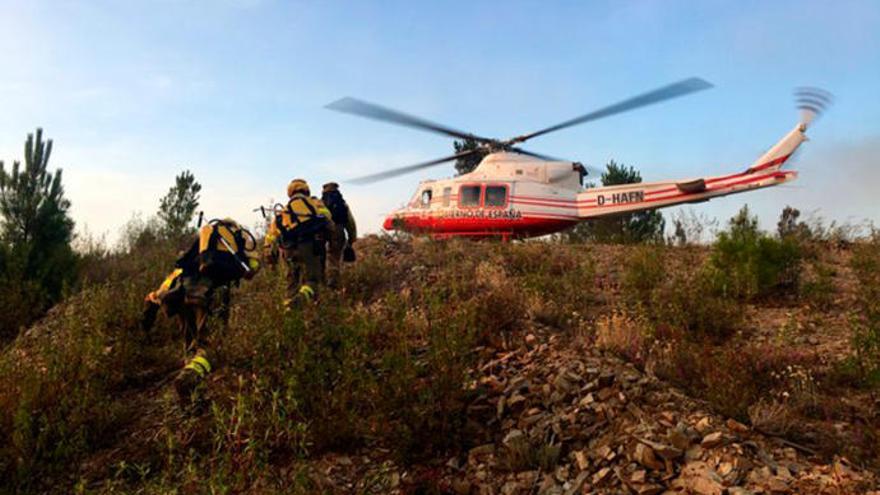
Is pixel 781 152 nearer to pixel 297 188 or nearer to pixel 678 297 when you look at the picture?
pixel 678 297

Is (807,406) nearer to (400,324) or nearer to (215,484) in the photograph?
(400,324)

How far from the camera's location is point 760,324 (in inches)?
302

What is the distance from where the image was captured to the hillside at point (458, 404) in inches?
174

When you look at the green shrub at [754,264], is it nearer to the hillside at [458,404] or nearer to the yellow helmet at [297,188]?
the hillside at [458,404]

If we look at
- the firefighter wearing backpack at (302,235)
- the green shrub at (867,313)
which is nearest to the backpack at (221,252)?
the firefighter wearing backpack at (302,235)

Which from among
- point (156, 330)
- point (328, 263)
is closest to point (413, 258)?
Result: point (328, 263)

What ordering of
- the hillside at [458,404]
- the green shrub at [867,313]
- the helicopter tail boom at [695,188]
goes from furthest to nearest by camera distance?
the helicopter tail boom at [695,188] < the green shrub at [867,313] < the hillside at [458,404]

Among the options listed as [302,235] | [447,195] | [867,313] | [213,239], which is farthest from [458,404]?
[447,195]

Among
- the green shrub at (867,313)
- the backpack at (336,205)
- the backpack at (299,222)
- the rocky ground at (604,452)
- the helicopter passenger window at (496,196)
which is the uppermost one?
the helicopter passenger window at (496,196)

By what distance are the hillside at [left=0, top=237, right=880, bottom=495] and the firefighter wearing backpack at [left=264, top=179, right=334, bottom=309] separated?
0.82 meters

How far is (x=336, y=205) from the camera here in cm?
1017

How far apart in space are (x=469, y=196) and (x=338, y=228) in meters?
5.84

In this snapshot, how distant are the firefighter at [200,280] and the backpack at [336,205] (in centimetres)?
296

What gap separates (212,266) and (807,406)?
6301 mm
